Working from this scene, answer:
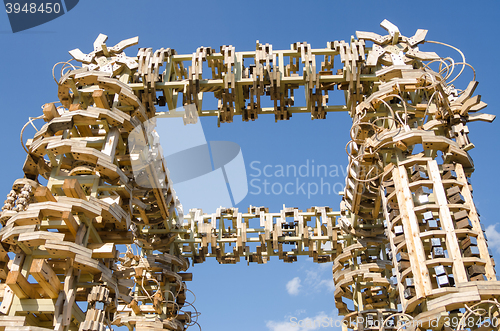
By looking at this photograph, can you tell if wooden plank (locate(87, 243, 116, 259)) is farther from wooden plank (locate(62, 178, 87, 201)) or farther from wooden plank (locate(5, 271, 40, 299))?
wooden plank (locate(5, 271, 40, 299))

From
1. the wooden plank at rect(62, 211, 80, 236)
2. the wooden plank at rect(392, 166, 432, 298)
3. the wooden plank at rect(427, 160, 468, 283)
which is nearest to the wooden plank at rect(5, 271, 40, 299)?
the wooden plank at rect(62, 211, 80, 236)

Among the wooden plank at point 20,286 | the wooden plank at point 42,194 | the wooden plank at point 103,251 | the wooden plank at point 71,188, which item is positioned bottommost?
the wooden plank at point 20,286

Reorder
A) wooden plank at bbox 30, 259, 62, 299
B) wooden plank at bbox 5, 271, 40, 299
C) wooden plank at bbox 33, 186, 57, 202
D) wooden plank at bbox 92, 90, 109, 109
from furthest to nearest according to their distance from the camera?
wooden plank at bbox 92, 90, 109, 109 < wooden plank at bbox 33, 186, 57, 202 < wooden plank at bbox 5, 271, 40, 299 < wooden plank at bbox 30, 259, 62, 299

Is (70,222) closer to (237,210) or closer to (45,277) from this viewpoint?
(45,277)

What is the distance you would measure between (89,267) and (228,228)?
9.68 m

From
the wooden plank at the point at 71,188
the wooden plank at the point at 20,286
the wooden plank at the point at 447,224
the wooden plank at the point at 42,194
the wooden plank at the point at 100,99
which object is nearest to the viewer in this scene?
the wooden plank at the point at 447,224

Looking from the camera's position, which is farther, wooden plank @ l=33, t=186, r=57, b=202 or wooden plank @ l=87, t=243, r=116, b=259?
wooden plank @ l=87, t=243, r=116, b=259

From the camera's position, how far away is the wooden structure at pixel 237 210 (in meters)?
10.6

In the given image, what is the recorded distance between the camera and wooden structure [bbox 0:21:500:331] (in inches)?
417

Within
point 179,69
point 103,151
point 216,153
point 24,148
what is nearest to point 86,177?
point 103,151

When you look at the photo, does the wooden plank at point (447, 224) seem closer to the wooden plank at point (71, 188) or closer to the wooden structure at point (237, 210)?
the wooden structure at point (237, 210)

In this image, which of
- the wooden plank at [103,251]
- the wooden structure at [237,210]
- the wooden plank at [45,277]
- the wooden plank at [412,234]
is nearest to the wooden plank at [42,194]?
the wooden structure at [237,210]

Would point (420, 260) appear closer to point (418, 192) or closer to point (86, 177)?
point (418, 192)

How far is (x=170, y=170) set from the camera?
19.1m
